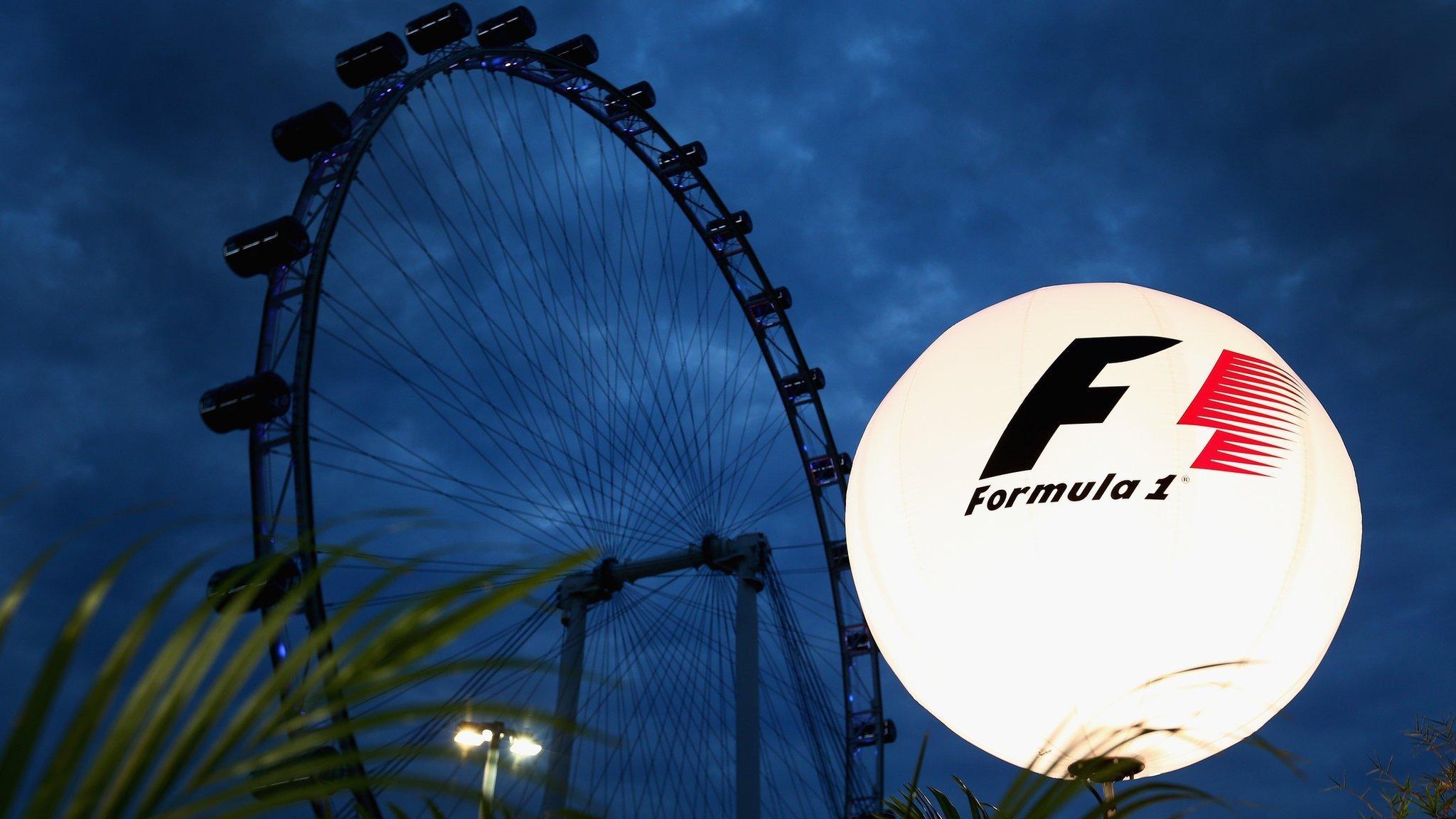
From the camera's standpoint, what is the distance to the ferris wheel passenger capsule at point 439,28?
13531mm

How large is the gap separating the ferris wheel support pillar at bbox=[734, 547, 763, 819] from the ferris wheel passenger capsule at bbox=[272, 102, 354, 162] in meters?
8.16

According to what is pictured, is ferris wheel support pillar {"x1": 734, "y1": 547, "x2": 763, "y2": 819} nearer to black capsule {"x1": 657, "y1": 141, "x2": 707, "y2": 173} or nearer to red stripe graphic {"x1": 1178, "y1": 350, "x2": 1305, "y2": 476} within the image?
black capsule {"x1": 657, "y1": 141, "x2": 707, "y2": 173}

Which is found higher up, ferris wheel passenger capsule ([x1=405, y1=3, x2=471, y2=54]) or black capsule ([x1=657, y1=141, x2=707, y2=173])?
black capsule ([x1=657, y1=141, x2=707, y2=173])

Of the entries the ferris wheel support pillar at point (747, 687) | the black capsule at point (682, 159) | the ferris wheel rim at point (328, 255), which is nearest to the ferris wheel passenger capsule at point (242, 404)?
the ferris wheel rim at point (328, 255)

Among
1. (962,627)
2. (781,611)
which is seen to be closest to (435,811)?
(962,627)

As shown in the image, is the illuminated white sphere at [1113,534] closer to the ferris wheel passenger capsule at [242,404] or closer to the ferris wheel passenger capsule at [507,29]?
the ferris wheel passenger capsule at [242,404]

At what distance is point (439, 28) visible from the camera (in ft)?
44.6

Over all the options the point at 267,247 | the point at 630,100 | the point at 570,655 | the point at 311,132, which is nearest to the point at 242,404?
the point at 267,247

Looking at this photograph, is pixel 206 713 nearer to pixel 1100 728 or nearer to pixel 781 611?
pixel 1100 728

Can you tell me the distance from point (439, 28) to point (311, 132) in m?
2.78

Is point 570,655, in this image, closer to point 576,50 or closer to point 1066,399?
point 576,50

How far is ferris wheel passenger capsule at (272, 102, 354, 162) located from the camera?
37.9ft

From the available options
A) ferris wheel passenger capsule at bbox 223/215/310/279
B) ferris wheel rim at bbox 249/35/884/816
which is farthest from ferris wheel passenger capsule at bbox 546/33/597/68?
ferris wheel passenger capsule at bbox 223/215/310/279

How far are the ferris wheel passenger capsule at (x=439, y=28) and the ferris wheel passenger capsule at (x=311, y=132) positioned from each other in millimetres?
2237
